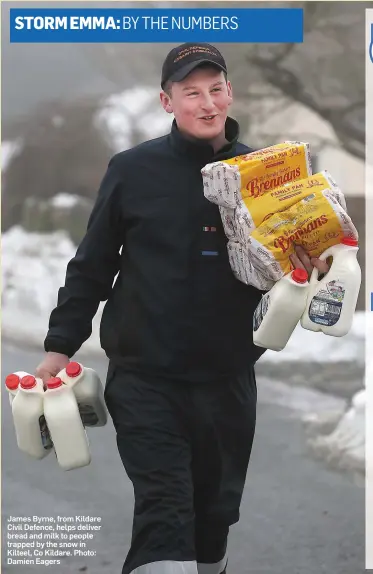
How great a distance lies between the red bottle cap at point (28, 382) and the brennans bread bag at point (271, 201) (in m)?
0.64

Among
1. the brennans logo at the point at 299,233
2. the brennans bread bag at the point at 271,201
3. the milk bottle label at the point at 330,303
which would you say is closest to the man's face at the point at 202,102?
the brennans bread bag at the point at 271,201

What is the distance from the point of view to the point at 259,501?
299 centimetres

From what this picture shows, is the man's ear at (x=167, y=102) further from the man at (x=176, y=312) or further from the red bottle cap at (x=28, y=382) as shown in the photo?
the red bottle cap at (x=28, y=382)

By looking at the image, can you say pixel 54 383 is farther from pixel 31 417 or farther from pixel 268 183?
pixel 268 183

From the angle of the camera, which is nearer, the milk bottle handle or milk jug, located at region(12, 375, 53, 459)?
the milk bottle handle

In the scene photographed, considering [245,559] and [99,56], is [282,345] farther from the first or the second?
[99,56]

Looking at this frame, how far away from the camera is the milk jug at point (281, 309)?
210cm

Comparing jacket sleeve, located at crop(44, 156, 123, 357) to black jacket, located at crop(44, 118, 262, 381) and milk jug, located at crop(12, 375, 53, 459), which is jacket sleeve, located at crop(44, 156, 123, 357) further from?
milk jug, located at crop(12, 375, 53, 459)

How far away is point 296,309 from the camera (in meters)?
2.12

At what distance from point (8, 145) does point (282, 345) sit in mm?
1291

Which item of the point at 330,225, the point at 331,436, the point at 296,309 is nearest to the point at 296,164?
the point at 330,225

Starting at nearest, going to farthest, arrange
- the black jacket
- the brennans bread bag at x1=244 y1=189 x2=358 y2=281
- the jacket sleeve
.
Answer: the brennans bread bag at x1=244 y1=189 x2=358 y2=281 → the black jacket → the jacket sleeve

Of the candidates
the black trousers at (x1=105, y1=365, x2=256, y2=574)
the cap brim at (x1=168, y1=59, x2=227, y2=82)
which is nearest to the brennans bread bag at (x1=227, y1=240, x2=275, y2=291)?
the black trousers at (x1=105, y1=365, x2=256, y2=574)

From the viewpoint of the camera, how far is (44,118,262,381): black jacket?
221 centimetres
